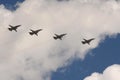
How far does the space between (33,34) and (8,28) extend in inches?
516

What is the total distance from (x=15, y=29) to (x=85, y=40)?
35.9 m

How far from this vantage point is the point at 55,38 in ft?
357

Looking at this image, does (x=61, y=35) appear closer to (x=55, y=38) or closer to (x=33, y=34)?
(x=55, y=38)

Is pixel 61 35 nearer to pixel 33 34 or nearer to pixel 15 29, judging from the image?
pixel 33 34

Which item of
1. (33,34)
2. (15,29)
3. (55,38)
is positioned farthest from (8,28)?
(55,38)

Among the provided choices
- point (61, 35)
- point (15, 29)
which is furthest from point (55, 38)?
point (15, 29)

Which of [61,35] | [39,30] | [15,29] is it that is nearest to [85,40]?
[61,35]

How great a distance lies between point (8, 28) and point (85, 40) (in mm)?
39615

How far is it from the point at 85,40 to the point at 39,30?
23886 mm

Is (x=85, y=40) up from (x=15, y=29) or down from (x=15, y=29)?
down

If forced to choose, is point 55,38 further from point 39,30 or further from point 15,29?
point 15,29

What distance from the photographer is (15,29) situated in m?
108

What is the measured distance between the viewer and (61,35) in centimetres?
10850

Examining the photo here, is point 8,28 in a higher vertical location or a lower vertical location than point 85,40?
higher
